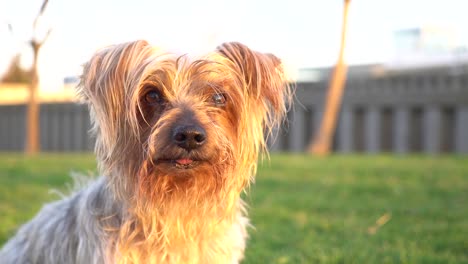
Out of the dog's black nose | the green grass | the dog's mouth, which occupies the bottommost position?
the green grass

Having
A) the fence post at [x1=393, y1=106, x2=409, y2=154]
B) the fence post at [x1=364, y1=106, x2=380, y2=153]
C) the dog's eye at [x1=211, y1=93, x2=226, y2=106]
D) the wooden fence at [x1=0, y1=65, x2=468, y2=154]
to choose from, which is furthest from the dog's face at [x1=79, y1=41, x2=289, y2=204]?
the fence post at [x1=364, y1=106, x2=380, y2=153]

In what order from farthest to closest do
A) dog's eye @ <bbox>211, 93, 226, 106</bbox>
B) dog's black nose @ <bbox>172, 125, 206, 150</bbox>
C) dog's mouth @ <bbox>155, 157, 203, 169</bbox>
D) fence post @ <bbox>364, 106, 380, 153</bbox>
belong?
1. fence post @ <bbox>364, 106, 380, 153</bbox>
2. dog's eye @ <bbox>211, 93, 226, 106</bbox>
3. dog's mouth @ <bbox>155, 157, 203, 169</bbox>
4. dog's black nose @ <bbox>172, 125, 206, 150</bbox>

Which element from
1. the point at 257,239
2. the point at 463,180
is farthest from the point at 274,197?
the point at 463,180

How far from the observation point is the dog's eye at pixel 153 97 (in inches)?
152

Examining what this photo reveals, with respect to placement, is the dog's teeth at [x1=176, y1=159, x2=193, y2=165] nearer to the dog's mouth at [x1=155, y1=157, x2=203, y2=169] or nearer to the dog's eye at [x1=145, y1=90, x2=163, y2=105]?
the dog's mouth at [x1=155, y1=157, x2=203, y2=169]

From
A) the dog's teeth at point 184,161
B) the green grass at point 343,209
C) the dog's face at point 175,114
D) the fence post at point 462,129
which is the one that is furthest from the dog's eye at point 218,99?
the fence post at point 462,129

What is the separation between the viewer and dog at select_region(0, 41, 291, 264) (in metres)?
3.78

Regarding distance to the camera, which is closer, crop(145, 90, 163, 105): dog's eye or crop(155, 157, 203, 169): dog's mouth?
crop(155, 157, 203, 169): dog's mouth

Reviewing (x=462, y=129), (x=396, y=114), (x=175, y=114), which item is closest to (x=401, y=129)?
(x=396, y=114)

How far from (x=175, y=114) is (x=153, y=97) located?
10.6 inches

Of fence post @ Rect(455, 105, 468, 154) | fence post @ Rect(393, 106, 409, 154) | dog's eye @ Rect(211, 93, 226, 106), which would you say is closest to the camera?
dog's eye @ Rect(211, 93, 226, 106)

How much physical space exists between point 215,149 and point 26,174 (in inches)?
361

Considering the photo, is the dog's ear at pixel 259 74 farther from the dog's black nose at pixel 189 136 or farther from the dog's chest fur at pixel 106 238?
the dog's chest fur at pixel 106 238

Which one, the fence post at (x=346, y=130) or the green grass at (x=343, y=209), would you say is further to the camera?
the fence post at (x=346, y=130)
